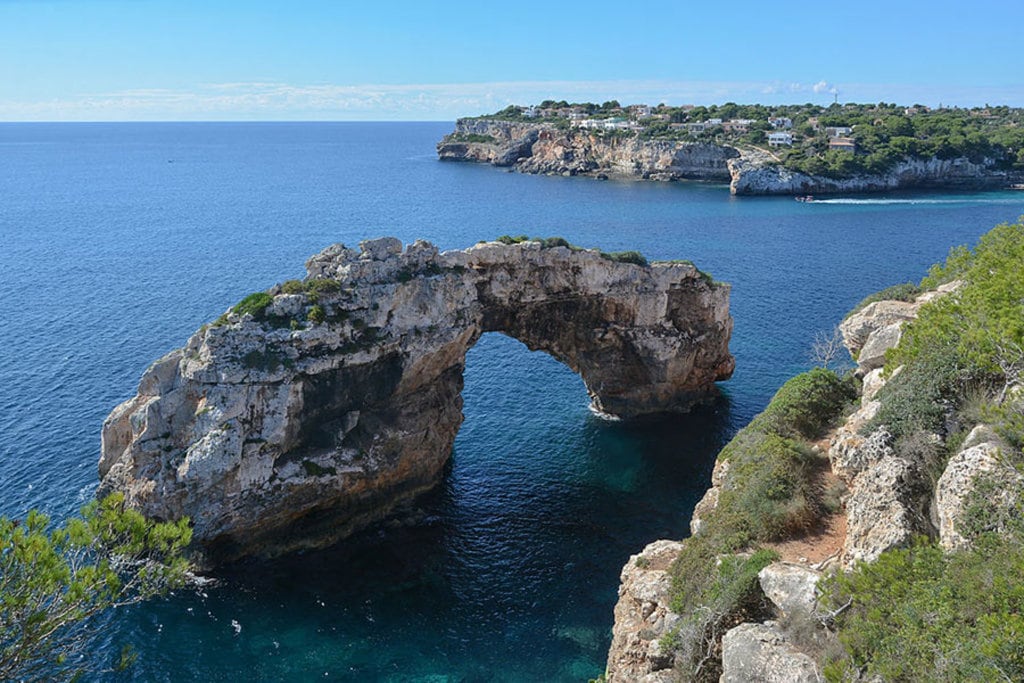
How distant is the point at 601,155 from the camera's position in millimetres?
169375

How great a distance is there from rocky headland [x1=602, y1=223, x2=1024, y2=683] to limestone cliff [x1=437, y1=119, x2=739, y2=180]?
425 ft

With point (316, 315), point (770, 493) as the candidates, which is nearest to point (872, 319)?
point (770, 493)

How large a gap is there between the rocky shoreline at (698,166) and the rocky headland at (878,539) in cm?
11296

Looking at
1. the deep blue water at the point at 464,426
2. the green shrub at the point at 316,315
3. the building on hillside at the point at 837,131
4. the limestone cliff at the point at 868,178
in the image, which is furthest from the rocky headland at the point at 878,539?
the building on hillside at the point at 837,131

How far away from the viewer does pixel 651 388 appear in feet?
159

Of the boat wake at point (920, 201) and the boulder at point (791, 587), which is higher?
the boat wake at point (920, 201)

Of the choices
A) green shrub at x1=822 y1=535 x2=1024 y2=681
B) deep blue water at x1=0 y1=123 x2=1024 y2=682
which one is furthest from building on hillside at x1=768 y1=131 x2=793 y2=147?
green shrub at x1=822 y1=535 x2=1024 y2=681

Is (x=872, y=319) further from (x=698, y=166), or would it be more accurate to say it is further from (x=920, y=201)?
(x=698, y=166)

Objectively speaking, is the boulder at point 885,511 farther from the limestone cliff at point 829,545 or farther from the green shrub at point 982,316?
the green shrub at point 982,316

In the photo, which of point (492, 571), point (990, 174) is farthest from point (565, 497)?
point (990, 174)

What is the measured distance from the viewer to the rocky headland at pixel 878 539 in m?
14.2

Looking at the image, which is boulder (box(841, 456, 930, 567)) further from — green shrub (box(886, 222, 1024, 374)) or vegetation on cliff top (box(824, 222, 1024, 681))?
green shrub (box(886, 222, 1024, 374))

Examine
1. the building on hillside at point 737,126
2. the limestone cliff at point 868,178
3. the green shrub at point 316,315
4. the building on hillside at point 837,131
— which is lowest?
the green shrub at point 316,315

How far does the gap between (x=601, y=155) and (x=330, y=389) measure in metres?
145
